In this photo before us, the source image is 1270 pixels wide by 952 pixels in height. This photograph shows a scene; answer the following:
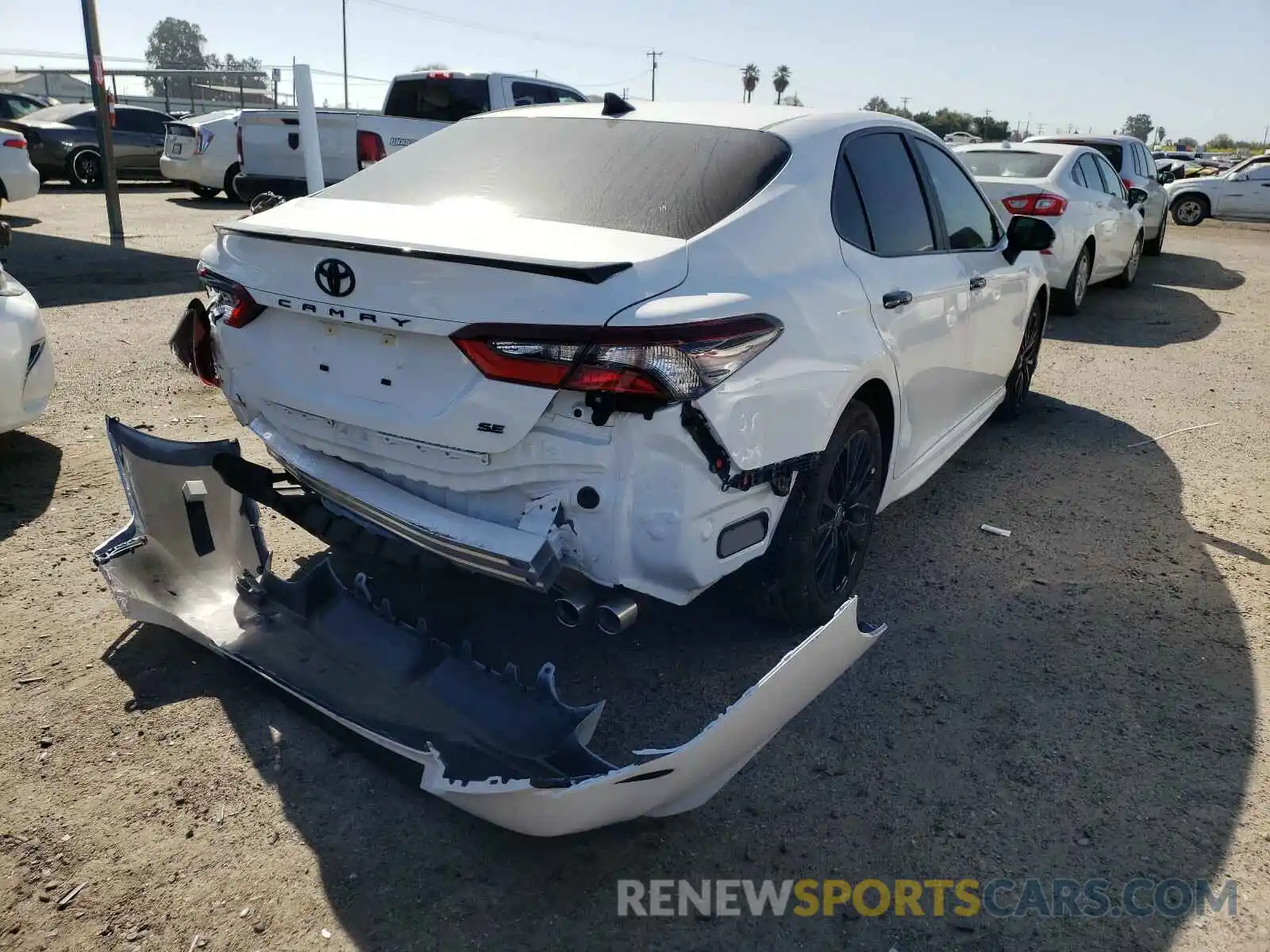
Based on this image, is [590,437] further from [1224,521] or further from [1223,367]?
[1223,367]

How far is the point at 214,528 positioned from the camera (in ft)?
11.2

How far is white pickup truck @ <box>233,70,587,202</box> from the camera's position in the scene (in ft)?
39.1

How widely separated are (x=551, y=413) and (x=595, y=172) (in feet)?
3.59

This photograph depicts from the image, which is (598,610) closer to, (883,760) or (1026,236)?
(883,760)

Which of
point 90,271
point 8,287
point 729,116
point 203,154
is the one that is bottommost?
point 90,271

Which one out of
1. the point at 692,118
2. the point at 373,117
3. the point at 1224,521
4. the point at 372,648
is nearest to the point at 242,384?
the point at 372,648

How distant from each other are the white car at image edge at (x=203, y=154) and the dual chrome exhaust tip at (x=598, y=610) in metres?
17.3

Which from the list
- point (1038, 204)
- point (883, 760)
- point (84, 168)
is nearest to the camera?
point (883, 760)

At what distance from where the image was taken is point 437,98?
12352mm

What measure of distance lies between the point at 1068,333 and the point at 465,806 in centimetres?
869

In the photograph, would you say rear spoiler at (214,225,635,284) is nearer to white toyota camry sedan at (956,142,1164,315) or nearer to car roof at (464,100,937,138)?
car roof at (464,100,937,138)

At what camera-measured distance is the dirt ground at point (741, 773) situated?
230 cm

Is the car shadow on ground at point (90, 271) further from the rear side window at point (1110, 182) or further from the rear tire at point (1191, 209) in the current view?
the rear tire at point (1191, 209)

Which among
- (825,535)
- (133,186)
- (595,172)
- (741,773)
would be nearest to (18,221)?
(133,186)
